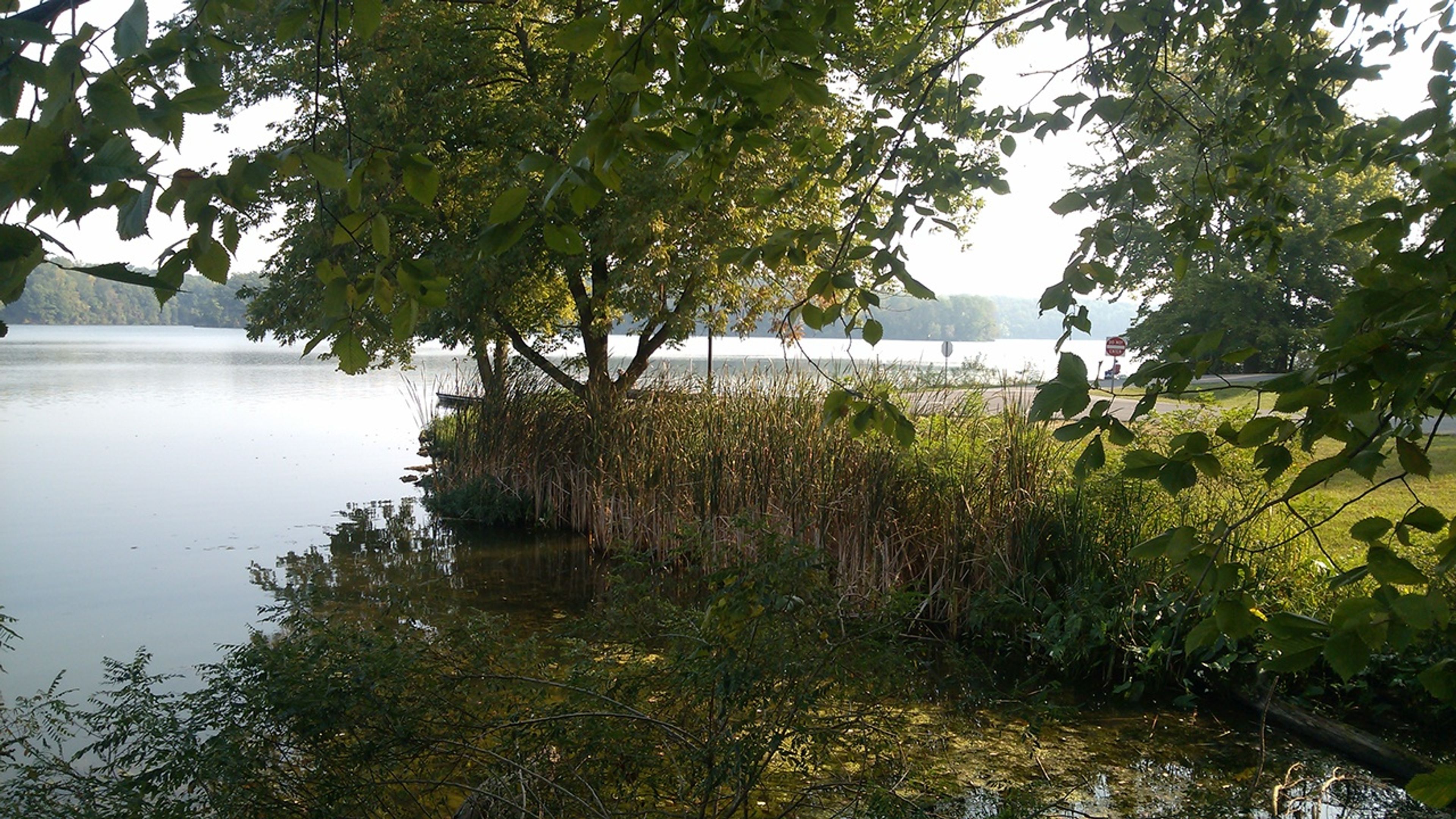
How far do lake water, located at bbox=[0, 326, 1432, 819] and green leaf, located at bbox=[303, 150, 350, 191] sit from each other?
10.4ft

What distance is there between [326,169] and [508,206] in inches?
9.7

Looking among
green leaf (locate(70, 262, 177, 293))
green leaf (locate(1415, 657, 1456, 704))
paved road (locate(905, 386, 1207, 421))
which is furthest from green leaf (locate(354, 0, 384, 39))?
paved road (locate(905, 386, 1207, 421))

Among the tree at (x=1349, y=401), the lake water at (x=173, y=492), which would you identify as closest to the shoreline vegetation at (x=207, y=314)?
the lake water at (x=173, y=492)

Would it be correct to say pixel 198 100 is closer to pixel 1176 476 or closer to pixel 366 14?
A: pixel 366 14

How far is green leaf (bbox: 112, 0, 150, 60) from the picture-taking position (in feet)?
3.84

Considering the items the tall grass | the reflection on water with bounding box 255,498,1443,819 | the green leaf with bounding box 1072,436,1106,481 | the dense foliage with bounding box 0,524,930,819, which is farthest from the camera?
the tall grass

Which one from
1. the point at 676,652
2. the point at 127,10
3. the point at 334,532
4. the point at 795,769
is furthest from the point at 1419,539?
the point at 334,532

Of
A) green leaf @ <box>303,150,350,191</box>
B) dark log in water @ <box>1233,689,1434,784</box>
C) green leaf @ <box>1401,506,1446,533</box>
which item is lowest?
dark log in water @ <box>1233,689,1434,784</box>

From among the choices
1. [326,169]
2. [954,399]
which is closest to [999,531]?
[954,399]

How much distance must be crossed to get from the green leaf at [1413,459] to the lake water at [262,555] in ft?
7.82

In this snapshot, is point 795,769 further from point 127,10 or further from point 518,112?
point 518,112

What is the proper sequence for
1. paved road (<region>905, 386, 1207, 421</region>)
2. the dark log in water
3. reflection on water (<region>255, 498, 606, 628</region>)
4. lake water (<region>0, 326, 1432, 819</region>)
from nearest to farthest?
1. the dark log in water
2. lake water (<region>0, 326, 1432, 819</region>)
3. paved road (<region>905, 386, 1207, 421</region>)
4. reflection on water (<region>255, 498, 606, 628</region>)

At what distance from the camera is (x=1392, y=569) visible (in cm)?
136

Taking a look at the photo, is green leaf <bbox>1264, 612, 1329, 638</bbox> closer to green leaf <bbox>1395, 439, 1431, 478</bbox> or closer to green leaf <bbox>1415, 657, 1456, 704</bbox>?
green leaf <bbox>1415, 657, 1456, 704</bbox>
